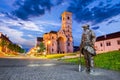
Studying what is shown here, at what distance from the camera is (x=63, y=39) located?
11406 centimetres

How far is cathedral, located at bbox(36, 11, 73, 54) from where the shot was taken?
111 meters

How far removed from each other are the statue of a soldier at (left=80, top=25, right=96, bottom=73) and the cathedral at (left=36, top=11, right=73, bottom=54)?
99.6 m

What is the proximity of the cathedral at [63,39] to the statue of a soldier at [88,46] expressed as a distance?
9959 centimetres

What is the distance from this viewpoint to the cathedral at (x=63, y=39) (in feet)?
365

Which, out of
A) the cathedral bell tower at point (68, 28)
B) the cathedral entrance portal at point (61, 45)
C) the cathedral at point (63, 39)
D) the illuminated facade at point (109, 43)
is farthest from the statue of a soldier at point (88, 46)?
the cathedral entrance portal at point (61, 45)

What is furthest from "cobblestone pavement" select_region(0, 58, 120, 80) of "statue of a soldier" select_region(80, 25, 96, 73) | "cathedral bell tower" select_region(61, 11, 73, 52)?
"cathedral bell tower" select_region(61, 11, 73, 52)

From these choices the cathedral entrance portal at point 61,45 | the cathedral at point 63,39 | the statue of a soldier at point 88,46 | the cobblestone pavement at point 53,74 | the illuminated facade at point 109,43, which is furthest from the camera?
the cathedral entrance portal at point 61,45

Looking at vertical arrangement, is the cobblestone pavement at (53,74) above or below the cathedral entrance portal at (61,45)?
below

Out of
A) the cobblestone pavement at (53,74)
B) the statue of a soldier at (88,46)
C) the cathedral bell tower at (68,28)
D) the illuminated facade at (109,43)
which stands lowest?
the cobblestone pavement at (53,74)

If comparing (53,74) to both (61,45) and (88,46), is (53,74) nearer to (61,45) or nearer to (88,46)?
(88,46)

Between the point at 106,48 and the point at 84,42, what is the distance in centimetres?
5517

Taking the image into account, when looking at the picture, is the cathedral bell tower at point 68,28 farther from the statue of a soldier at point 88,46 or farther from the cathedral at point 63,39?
the statue of a soldier at point 88,46

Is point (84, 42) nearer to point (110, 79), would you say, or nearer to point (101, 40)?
point (110, 79)

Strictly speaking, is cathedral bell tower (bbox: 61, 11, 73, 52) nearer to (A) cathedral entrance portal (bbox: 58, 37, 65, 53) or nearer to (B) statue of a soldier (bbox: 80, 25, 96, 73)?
(A) cathedral entrance portal (bbox: 58, 37, 65, 53)
